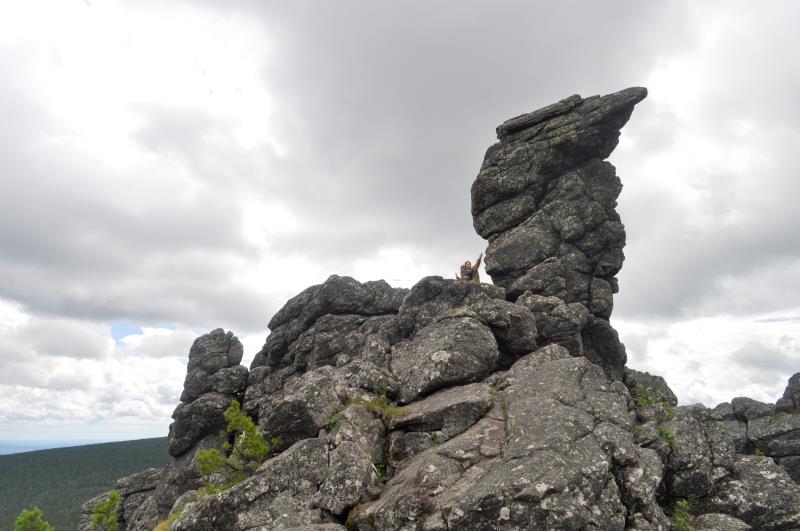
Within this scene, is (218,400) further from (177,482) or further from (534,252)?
(534,252)

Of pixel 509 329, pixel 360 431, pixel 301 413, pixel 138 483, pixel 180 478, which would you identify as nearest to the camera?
pixel 360 431

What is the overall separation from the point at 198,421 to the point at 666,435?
36.7 m

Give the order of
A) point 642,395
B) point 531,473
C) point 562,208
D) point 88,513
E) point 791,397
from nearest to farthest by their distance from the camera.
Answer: point 531,473
point 642,395
point 562,208
point 791,397
point 88,513

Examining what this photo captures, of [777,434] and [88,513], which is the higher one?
[777,434]

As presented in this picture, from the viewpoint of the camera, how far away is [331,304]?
43312 mm

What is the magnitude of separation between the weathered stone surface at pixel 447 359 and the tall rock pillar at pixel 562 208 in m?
12.9

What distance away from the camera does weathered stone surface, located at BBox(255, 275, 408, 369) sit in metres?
43.0

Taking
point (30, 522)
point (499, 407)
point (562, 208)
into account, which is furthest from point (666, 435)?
point (30, 522)

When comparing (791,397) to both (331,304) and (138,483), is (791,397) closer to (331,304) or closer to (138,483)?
(331,304)

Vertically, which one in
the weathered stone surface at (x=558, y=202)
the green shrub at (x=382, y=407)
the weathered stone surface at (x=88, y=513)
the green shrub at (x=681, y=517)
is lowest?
the weathered stone surface at (x=88, y=513)

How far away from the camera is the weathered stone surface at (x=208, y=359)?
45.5 m

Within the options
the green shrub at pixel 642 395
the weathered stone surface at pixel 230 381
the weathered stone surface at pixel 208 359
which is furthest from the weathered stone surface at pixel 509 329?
the weathered stone surface at pixel 208 359

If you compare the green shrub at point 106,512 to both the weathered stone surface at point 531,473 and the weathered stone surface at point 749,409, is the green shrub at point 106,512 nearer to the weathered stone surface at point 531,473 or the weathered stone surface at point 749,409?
the weathered stone surface at point 531,473

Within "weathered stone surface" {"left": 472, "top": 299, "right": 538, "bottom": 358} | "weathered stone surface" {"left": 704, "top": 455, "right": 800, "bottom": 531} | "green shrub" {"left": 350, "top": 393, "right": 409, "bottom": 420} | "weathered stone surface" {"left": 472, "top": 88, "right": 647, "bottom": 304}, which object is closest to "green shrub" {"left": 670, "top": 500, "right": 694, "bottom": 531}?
"weathered stone surface" {"left": 704, "top": 455, "right": 800, "bottom": 531}
